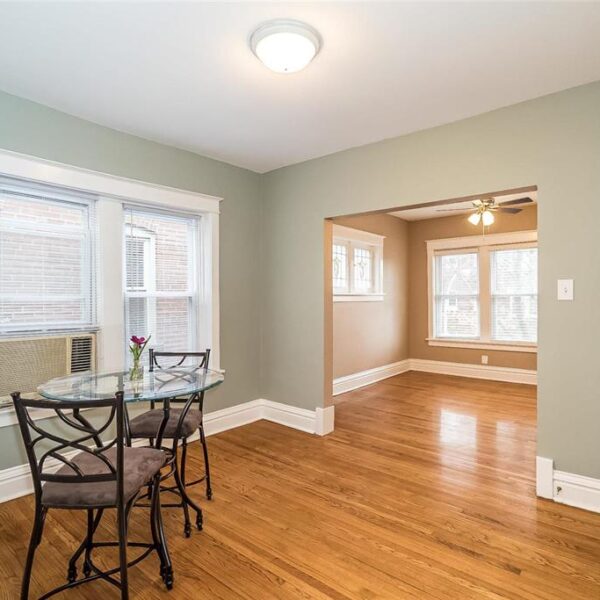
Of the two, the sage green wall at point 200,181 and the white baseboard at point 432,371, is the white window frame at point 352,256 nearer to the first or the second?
the white baseboard at point 432,371

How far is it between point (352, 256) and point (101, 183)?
357 cm

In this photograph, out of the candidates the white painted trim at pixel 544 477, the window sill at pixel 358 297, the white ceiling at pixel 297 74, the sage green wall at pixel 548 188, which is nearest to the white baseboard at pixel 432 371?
the window sill at pixel 358 297

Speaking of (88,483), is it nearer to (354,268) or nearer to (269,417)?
(269,417)

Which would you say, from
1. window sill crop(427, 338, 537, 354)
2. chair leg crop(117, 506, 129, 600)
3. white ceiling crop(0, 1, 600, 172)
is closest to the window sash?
window sill crop(427, 338, 537, 354)

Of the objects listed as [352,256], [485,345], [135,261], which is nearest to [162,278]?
[135,261]

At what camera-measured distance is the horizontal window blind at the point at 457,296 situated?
21.1ft

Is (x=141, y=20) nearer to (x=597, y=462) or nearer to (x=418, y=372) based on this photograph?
(x=597, y=462)

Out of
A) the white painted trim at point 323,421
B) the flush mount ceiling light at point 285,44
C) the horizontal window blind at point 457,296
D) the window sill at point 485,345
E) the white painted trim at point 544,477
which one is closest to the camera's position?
the flush mount ceiling light at point 285,44

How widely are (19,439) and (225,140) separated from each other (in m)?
2.68

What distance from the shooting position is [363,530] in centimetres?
223

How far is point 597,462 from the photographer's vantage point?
2.41 meters

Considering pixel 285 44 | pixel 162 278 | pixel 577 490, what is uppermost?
pixel 285 44

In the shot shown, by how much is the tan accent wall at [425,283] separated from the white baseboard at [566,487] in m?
3.68

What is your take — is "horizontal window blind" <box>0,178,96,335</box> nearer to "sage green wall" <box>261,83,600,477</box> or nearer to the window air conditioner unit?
the window air conditioner unit
